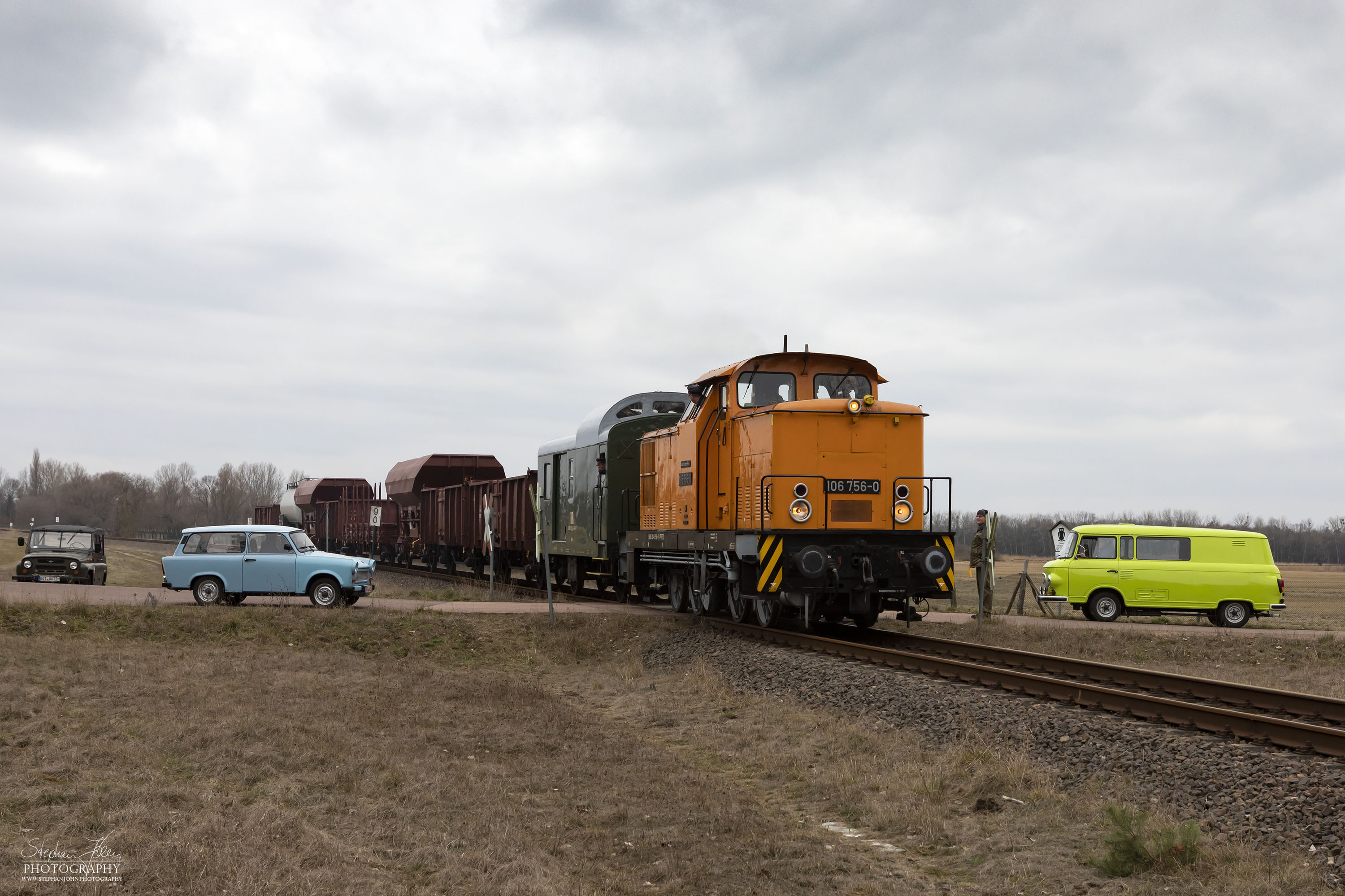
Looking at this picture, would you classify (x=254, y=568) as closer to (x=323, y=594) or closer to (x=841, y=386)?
(x=323, y=594)

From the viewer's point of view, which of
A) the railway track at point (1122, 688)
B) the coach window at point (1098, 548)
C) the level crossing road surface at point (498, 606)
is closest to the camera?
the railway track at point (1122, 688)

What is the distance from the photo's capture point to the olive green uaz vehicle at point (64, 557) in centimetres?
2558

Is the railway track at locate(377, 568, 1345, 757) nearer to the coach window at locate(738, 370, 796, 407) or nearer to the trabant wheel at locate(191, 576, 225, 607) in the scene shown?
the coach window at locate(738, 370, 796, 407)

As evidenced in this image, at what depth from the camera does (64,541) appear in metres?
26.4

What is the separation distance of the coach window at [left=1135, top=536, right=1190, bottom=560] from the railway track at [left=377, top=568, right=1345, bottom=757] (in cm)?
821

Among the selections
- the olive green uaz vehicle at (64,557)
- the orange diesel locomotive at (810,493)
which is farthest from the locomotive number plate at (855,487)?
the olive green uaz vehicle at (64,557)

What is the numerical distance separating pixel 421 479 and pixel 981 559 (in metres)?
24.3

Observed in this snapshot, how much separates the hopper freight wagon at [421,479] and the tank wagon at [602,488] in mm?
13230

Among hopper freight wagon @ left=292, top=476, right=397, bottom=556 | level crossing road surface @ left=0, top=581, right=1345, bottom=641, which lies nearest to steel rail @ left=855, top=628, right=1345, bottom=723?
level crossing road surface @ left=0, top=581, right=1345, bottom=641

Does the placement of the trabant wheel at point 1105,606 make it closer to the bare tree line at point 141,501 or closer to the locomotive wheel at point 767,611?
the locomotive wheel at point 767,611

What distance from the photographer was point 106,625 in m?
16.7

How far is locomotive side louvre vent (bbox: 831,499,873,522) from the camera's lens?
611 inches

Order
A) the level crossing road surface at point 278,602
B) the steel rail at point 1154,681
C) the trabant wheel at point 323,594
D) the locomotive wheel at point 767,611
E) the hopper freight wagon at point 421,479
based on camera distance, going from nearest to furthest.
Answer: the steel rail at point 1154,681 < the locomotive wheel at point 767,611 < the level crossing road surface at point 278,602 < the trabant wheel at point 323,594 < the hopper freight wagon at point 421,479

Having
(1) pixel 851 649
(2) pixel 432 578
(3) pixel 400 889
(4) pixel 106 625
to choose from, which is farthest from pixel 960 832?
(2) pixel 432 578
